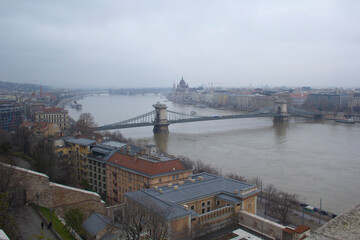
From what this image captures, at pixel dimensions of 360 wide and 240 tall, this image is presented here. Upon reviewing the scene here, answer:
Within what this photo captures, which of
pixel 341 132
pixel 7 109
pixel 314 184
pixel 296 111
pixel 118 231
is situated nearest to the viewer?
pixel 118 231

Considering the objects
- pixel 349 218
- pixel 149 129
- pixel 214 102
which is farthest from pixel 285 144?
pixel 214 102

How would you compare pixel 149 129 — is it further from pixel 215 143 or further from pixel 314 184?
pixel 314 184

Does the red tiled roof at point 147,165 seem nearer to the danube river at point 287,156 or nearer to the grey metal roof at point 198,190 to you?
the grey metal roof at point 198,190

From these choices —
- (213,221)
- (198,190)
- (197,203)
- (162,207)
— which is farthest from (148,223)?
(198,190)

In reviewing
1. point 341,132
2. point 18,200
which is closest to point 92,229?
point 18,200

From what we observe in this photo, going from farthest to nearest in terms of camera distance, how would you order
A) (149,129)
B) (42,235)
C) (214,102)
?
(214,102)
(149,129)
(42,235)

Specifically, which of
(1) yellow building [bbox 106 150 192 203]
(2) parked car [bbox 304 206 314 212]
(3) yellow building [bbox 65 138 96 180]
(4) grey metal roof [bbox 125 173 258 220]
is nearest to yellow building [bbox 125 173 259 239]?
(4) grey metal roof [bbox 125 173 258 220]

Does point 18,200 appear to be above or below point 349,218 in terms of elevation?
below

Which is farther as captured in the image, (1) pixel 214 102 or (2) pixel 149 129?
(1) pixel 214 102
